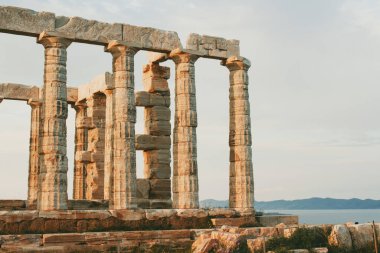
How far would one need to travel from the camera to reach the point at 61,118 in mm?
22812

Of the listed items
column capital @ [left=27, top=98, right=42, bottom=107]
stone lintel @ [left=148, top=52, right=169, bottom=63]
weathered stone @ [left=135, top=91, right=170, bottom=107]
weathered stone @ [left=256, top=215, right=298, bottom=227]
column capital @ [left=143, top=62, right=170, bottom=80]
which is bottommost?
weathered stone @ [left=256, top=215, right=298, bottom=227]

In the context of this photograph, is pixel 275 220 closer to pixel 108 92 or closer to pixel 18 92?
pixel 108 92

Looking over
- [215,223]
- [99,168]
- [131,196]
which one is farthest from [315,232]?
[99,168]

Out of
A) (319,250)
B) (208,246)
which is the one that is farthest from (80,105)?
(319,250)

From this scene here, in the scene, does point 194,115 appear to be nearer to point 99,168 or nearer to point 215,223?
point 215,223

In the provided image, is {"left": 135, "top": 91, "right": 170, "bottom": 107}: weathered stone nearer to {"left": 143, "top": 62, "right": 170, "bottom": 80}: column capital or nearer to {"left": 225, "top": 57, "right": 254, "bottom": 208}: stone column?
{"left": 143, "top": 62, "right": 170, "bottom": 80}: column capital

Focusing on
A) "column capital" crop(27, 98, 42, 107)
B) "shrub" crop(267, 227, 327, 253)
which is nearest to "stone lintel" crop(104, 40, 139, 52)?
"column capital" crop(27, 98, 42, 107)

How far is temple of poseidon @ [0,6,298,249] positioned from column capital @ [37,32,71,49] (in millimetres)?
40

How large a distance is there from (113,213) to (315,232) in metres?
7.96

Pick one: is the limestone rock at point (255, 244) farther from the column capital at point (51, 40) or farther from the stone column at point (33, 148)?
the stone column at point (33, 148)

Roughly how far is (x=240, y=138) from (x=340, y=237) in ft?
27.2

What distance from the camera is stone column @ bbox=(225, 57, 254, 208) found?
26.8 m

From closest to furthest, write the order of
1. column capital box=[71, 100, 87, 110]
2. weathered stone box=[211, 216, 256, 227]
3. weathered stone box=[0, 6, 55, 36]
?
weathered stone box=[0, 6, 55, 36]
weathered stone box=[211, 216, 256, 227]
column capital box=[71, 100, 87, 110]

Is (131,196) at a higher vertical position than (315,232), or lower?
higher
